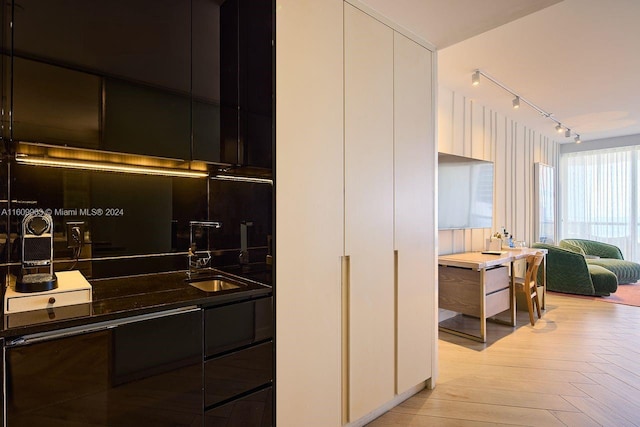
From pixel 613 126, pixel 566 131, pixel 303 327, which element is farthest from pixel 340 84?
pixel 613 126

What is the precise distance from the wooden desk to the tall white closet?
1245 mm

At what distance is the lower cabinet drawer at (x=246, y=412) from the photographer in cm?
153

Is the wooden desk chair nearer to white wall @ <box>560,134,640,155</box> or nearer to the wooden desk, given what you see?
the wooden desk

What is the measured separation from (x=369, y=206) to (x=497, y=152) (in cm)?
389

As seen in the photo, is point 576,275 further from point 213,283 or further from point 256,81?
point 256,81

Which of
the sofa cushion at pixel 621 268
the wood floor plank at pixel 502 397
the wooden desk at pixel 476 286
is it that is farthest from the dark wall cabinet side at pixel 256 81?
the sofa cushion at pixel 621 268

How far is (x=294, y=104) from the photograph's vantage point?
1752 mm

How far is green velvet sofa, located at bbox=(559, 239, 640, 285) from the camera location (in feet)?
19.0

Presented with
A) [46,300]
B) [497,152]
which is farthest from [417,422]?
[497,152]

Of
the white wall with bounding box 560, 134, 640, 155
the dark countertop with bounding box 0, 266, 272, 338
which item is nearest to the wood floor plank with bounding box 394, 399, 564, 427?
the dark countertop with bounding box 0, 266, 272, 338

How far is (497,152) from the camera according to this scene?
201 inches

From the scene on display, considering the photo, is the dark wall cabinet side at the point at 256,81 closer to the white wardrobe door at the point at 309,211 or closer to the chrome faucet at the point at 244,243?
the white wardrobe door at the point at 309,211

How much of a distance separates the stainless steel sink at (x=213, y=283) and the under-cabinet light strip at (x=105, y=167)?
2.15ft

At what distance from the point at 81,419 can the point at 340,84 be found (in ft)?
6.19
